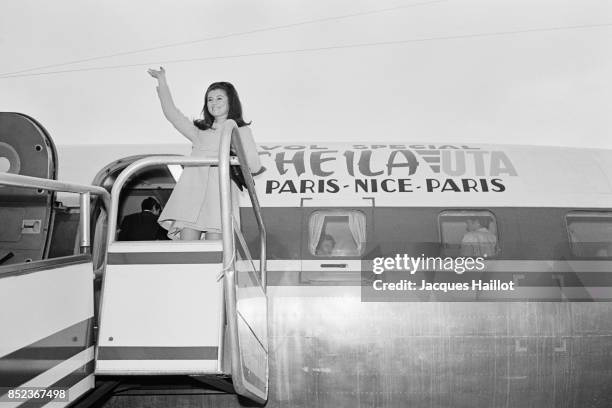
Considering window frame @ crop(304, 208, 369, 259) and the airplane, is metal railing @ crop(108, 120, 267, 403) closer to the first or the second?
the airplane

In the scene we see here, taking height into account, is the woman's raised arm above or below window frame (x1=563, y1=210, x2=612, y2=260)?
above

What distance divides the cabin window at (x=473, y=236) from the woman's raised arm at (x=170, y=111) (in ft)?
8.91

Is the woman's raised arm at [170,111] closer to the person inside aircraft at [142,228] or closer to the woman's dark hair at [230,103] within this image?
the woman's dark hair at [230,103]

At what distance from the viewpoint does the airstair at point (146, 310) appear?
3402mm

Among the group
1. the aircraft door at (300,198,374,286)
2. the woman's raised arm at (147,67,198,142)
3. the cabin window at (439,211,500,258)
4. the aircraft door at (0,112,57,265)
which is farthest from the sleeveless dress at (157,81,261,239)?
the cabin window at (439,211,500,258)

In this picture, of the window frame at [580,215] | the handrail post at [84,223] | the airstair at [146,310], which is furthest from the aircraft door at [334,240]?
the handrail post at [84,223]

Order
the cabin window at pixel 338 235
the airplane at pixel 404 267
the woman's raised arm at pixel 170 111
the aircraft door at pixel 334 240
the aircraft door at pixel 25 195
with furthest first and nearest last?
the cabin window at pixel 338 235 → the aircraft door at pixel 334 240 → the airplane at pixel 404 267 → the woman's raised arm at pixel 170 111 → the aircraft door at pixel 25 195

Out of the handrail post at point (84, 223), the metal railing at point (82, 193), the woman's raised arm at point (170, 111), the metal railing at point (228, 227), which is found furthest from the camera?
the woman's raised arm at point (170, 111)

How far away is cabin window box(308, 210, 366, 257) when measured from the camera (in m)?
6.19

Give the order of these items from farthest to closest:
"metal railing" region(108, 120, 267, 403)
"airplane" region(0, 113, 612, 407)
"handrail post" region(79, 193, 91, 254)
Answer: "airplane" region(0, 113, 612, 407), "handrail post" region(79, 193, 91, 254), "metal railing" region(108, 120, 267, 403)

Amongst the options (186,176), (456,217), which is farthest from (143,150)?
(456,217)

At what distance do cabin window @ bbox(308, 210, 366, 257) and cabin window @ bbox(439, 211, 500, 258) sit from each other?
0.80 metres

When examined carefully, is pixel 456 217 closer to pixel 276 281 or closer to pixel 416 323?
pixel 416 323

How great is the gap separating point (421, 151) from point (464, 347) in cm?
209
